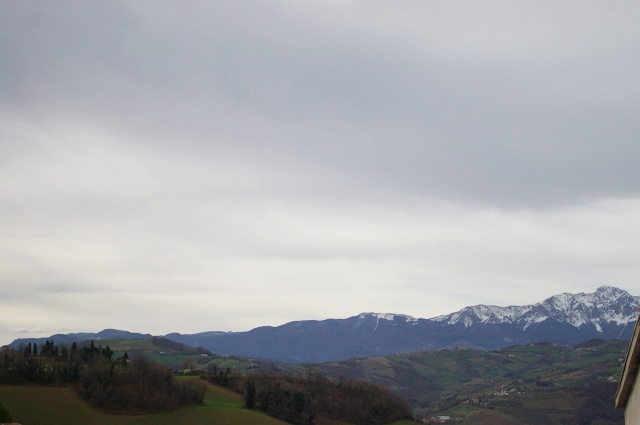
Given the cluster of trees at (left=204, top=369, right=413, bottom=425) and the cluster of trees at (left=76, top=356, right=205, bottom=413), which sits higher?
the cluster of trees at (left=76, top=356, right=205, bottom=413)

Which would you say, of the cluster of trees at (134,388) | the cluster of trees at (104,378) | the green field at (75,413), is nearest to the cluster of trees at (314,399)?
the green field at (75,413)

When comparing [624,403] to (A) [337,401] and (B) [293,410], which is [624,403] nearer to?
(B) [293,410]

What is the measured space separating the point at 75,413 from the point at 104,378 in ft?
41.9

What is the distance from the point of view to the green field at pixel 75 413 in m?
90.5

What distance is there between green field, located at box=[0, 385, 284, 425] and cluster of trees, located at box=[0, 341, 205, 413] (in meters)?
2.34

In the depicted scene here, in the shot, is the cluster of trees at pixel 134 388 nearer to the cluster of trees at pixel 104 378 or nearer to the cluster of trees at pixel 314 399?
the cluster of trees at pixel 104 378

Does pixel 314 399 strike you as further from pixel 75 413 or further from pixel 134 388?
pixel 75 413

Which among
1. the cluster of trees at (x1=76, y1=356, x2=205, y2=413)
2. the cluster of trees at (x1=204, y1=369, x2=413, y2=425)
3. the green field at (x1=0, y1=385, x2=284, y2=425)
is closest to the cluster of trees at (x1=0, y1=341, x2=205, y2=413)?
the cluster of trees at (x1=76, y1=356, x2=205, y2=413)

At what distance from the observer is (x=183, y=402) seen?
11625cm

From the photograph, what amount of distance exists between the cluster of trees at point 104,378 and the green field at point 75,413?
2.34 metres

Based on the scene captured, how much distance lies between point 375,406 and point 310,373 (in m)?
19.6

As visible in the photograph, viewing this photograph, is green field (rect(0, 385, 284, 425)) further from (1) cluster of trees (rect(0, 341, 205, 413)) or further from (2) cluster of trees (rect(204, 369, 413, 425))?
(2) cluster of trees (rect(204, 369, 413, 425))

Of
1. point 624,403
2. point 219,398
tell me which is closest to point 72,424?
point 219,398

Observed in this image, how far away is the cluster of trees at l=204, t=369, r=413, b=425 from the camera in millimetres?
128625
